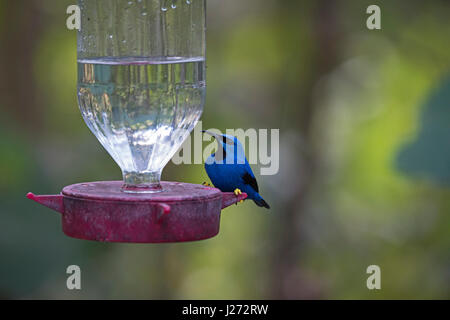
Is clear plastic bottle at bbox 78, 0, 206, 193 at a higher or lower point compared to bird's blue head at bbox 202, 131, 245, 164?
higher

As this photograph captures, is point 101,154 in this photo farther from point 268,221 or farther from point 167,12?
point 167,12

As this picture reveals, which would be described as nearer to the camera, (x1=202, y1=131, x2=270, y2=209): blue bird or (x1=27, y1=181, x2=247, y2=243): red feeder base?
(x1=27, y1=181, x2=247, y2=243): red feeder base

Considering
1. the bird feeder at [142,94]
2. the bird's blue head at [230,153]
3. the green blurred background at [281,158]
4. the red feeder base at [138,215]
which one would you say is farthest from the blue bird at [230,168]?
the green blurred background at [281,158]

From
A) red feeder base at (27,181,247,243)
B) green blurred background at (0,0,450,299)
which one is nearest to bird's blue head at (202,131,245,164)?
red feeder base at (27,181,247,243)

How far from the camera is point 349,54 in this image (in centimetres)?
660

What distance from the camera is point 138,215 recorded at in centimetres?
238

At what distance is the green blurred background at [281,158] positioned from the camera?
6.22 m

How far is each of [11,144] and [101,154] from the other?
844mm

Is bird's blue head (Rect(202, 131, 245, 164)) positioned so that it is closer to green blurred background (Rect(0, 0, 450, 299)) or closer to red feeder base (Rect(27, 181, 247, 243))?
red feeder base (Rect(27, 181, 247, 243))

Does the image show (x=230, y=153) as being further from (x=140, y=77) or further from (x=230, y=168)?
(x=140, y=77)

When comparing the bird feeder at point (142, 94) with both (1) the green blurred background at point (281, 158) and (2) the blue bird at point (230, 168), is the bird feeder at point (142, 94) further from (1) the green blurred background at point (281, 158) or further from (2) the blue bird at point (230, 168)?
(1) the green blurred background at point (281, 158)

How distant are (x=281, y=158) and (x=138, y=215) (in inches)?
167

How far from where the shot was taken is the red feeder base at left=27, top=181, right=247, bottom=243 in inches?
93.7

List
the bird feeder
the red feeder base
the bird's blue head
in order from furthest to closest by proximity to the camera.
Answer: the bird's blue head, the bird feeder, the red feeder base
